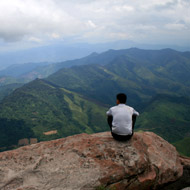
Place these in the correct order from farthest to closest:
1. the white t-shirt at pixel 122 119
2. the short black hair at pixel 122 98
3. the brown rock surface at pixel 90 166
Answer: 1. the short black hair at pixel 122 98
2. the white t-shirt at pixel 122 119
3. the brown rock surface at pixel 90 166

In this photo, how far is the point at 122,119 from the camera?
12.5 metres

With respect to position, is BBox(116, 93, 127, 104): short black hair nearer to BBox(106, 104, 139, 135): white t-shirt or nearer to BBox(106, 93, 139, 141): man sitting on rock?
BBox(106, 93, 139, 141): man sitting on rock

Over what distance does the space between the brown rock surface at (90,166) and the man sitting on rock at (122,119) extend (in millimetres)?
939

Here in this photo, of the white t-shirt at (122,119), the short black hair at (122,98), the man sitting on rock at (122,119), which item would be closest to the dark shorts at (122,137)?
the man sitting on rock at (122,119)

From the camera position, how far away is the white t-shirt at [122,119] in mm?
12469

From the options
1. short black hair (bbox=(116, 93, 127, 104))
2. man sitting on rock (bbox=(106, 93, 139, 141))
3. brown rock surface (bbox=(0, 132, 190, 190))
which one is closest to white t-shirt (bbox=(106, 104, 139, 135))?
man sitting on rock (bbox=(106, 93, 139, 141))

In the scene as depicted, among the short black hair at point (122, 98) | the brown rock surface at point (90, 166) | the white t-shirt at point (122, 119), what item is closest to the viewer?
the brown rock surface at point (90, 166)

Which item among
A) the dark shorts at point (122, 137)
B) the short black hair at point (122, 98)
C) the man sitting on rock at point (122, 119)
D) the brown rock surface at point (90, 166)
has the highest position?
the short black hair at point (122, 98)

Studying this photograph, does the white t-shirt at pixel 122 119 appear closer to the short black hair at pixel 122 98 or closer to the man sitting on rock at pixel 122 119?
the man sitting on rock at pixel 122 119

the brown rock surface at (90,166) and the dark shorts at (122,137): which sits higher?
the dark shorts at (122,137)

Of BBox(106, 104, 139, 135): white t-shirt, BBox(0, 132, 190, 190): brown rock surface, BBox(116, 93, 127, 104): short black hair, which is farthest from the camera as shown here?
BBox(116, 93, 127, 104): short black hair

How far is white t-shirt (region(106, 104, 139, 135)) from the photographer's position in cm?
1247

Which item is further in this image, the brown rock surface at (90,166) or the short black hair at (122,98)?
the short black hair at (122,98)

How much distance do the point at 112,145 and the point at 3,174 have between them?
305 inches
